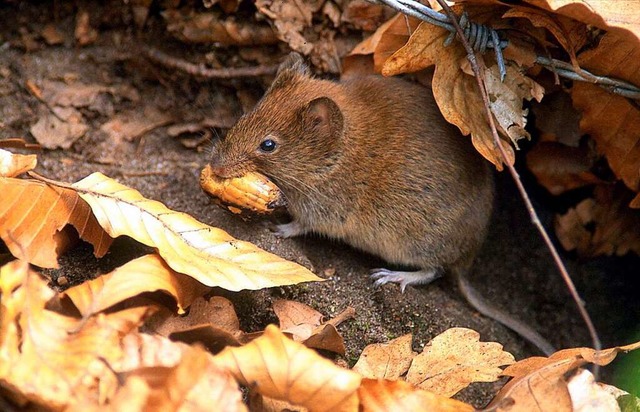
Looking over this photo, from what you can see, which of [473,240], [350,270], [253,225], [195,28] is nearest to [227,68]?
[195,28]

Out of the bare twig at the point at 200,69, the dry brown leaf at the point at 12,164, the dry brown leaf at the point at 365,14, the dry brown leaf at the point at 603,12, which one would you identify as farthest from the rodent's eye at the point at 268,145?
the dry brown leaf at the point at 603,12

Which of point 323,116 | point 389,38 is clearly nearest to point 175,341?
point 323,116

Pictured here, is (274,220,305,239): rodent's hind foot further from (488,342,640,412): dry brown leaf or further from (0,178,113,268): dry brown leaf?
(488,342,640,412): dry brown leaf

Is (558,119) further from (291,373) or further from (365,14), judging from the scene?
(291,373)

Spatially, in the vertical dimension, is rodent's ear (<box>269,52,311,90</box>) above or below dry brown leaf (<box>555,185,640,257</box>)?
above

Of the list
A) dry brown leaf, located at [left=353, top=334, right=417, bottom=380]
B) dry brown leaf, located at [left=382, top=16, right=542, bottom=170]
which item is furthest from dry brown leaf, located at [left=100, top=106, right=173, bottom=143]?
dry brown leaf, located at [left=353, top=334, right=417, bottom=380]

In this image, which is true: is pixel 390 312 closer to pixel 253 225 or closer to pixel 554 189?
pixel 253 225
